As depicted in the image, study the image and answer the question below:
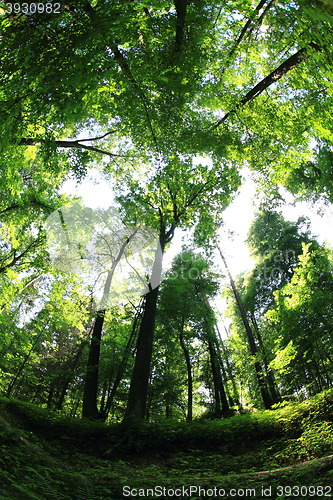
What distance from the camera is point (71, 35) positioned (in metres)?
3.15

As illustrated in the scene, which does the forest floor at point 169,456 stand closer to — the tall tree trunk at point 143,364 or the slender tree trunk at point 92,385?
the tall tree trunk at point 143,364

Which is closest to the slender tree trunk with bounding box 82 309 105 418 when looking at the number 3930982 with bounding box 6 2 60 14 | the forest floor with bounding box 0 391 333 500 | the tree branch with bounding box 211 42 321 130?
the forest floor with bounding box 0 391 333 500

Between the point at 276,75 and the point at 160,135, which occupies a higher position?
the point at 160,135

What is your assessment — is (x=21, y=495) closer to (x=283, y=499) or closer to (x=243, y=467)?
(x=283, y=499)

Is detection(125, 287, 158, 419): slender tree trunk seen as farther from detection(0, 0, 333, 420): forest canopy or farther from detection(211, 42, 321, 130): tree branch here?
detection(211, 42, 321, 130): tree branch

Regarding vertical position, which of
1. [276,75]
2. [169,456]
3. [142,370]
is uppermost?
[276,75]

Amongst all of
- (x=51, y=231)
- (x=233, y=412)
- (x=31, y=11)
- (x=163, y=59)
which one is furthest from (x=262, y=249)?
(x=31, y=11)

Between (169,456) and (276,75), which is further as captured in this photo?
(276,75)

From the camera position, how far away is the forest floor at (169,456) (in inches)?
104

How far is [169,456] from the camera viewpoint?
5.08 metres

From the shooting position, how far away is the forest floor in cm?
263

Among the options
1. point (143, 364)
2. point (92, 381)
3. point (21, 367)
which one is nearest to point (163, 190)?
point (143, 364)

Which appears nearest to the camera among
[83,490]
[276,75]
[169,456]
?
[83,490]

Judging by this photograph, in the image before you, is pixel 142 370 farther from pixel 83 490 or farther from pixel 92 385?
pixel 83 490
